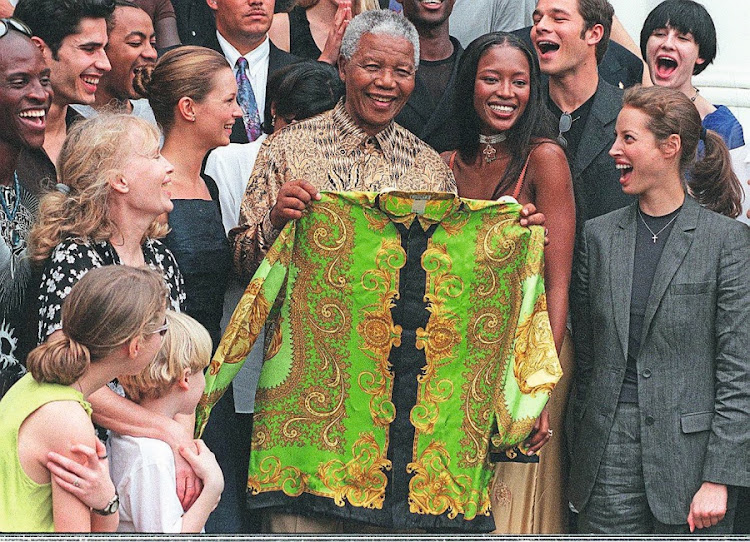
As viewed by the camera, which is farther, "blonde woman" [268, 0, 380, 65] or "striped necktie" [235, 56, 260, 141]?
"blonde woman" [268, 0, 380, 65]

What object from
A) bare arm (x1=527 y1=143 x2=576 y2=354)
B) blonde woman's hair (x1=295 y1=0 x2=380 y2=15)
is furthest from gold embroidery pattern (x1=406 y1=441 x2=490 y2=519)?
blonde woman's hair (x1=295 y1=0 x2=380 y2=15)

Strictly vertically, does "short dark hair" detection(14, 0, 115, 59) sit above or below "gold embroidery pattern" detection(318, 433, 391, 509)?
above

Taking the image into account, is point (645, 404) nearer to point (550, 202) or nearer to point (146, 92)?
point (550, 202)

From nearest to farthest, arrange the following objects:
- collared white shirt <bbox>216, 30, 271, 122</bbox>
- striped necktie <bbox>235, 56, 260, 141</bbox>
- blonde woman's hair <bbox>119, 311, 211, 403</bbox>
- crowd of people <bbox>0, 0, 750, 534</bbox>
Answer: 1. blonde woman's hair <bbox>119, 311, 211, 403</bbox>
2. crowd of people <bbox>0, 0, 750, 534</bbox>
3. striped necktie <bbox>235, 56, 260, 141</bbox>
4. collared white shirt <bbox>216, 30, 271, 122</bbox>

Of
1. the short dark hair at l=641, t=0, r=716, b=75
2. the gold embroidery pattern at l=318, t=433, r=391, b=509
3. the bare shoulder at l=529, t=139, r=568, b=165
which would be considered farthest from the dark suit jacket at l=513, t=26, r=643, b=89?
the gold embroidery pattern at l=318, t=433, r=391, b=509

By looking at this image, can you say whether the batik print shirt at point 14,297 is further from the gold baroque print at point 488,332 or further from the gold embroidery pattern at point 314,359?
the gold baroque print at point 488,332

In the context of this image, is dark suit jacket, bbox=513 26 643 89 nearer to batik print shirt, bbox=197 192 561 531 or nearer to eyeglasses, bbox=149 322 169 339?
batik print shirt, bbox=197 192 561 531

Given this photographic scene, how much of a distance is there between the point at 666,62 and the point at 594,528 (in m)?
2.25

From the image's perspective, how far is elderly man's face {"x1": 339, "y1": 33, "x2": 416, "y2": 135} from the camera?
5.13 metres

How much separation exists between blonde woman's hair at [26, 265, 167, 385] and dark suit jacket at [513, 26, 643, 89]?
2.94 meters

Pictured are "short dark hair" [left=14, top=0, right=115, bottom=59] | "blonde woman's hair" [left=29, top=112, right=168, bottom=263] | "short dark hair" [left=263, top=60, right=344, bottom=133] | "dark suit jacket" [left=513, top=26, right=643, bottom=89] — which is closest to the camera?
"blonde woman's hair" [left=29, top=112, right=168, bottom=263]

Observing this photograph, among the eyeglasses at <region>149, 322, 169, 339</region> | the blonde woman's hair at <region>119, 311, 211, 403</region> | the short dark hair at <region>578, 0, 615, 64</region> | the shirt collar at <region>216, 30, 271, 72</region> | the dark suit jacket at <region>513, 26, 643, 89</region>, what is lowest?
the blonde woman's hair at <region>119, 311, 211, 403</region>

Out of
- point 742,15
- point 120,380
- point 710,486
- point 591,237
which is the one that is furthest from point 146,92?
point 742,15

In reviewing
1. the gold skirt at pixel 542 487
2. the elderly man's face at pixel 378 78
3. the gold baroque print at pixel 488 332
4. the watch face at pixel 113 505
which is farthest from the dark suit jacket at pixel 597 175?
the watch face at pixel 113 505
